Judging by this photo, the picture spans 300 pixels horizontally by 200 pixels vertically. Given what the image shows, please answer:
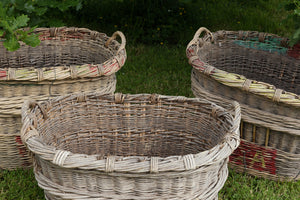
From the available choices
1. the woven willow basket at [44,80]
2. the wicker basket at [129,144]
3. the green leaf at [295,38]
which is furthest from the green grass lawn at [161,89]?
the green leaf at [295,38]

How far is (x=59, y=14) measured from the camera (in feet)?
15.5

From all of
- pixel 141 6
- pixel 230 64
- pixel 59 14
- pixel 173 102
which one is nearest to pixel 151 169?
pixel 173 102

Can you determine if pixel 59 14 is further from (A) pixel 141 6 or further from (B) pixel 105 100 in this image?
(B) pixel 105 100

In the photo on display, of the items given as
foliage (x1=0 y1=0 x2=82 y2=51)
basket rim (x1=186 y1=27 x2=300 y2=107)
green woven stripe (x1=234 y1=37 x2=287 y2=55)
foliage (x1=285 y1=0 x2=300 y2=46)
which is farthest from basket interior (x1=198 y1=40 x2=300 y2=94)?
foliage (x1=0 y1=0 x2=82 y2=51)

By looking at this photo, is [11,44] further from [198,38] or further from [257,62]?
[257,62]

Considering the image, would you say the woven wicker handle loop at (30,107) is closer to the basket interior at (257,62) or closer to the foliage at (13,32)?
the foliage at (13,32)

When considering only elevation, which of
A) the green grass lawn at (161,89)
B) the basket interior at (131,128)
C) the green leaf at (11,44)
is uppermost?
the green leaf at (11,44)

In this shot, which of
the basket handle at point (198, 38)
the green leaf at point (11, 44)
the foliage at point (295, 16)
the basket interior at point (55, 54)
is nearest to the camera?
the green leaf at point (11, 44)

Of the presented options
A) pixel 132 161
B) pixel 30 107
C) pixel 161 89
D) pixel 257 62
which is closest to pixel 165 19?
pixel 161 89

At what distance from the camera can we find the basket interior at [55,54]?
9.07ft

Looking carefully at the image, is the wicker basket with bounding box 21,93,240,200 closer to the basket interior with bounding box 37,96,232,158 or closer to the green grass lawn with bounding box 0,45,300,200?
the basket interior with bounding box 37,96,232,158

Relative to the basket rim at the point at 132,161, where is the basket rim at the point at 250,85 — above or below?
above

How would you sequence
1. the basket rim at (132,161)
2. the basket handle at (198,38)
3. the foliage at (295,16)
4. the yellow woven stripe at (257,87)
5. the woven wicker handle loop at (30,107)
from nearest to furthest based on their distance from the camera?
the basket rim at (132,161) → the woven wicker handle loop at (30,107) → the yellow woven stripe at (257,87) → the foliage at (295,16) → the basket handle at (198,38)

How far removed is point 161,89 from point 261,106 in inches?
54.3
